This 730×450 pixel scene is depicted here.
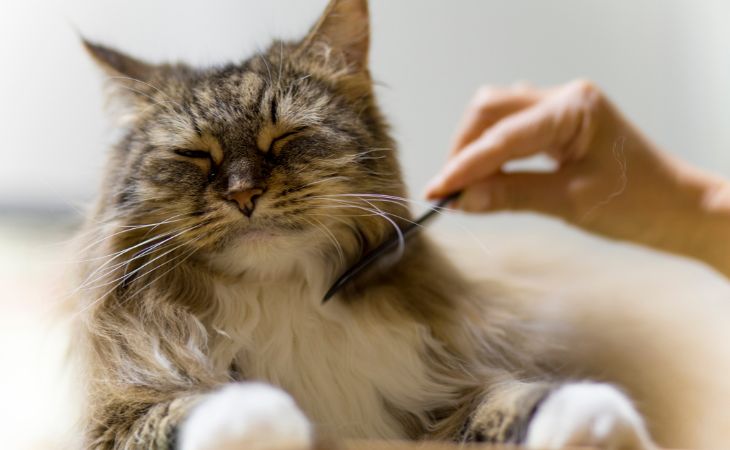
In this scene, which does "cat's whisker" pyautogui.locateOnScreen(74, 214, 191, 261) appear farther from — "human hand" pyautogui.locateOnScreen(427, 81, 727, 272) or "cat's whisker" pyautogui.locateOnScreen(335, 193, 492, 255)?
"human hand" pyautogui.locateOnScreen(427, 81, 727, 272)

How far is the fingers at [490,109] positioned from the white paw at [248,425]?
0.89 meters

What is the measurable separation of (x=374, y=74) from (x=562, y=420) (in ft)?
2.27

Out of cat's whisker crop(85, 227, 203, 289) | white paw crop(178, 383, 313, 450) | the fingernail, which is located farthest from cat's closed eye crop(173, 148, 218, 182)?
the fingernail

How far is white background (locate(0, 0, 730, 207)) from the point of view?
4.31 feet

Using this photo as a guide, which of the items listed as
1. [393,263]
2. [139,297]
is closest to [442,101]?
[393,263]

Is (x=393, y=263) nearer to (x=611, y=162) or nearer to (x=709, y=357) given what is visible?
(x=611, y=162)

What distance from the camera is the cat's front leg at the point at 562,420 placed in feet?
2.61

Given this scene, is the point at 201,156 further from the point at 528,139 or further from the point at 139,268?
the point at 528,139

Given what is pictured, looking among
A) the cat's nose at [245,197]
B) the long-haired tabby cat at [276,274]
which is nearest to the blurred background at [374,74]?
the long-haired tabby cat at [276,274]

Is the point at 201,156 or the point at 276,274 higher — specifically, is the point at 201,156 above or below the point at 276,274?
above

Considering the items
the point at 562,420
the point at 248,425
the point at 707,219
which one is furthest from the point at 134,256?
the point at 707,219

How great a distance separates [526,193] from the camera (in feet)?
4.95

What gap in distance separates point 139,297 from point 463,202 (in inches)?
26.6

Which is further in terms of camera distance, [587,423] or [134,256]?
[134,256]
